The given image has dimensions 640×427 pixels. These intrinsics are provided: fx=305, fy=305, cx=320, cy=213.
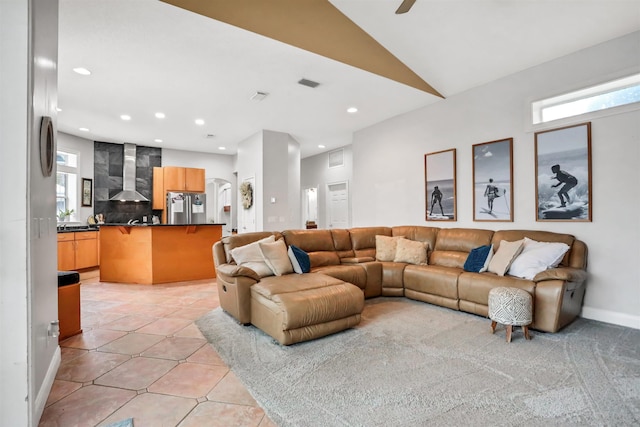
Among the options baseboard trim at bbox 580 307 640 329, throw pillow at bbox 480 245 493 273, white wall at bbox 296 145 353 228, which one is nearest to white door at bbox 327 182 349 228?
white wall at bbox 296 145 353 228

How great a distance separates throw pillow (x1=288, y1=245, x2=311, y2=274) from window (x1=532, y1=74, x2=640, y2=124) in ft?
11.0

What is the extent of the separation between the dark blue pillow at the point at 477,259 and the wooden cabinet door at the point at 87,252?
6.96 m

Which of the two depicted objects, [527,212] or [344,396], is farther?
[527,212]

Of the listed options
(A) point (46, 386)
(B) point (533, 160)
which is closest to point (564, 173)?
(B) point (533, 160)

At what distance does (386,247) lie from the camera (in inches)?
183

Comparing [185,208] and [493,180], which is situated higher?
[493,180]

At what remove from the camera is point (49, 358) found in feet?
6.65

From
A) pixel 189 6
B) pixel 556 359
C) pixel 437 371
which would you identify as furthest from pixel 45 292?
pixel 556 359

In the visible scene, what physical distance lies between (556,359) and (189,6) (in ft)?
13.7

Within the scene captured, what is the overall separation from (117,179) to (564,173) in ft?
28.9

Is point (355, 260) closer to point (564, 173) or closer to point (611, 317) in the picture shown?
point (564, 173)

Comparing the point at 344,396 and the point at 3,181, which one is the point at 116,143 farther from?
the point at 344,396

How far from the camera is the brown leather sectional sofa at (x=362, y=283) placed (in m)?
2.72

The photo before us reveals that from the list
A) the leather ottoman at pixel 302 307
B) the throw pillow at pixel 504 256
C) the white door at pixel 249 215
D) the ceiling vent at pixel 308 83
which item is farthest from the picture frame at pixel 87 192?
the throw pillow at pixel 504 256
